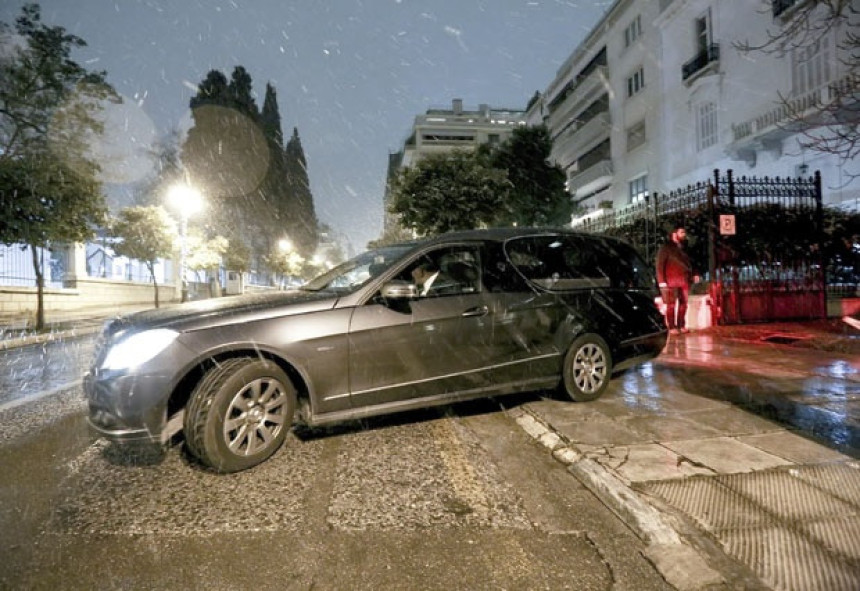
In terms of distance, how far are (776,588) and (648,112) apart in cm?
3132

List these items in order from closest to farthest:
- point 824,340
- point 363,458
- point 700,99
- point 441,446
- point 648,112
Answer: point 363,458
point 441,446
point 824,340
point 700,99
point 648,112

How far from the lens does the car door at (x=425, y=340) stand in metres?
3.55

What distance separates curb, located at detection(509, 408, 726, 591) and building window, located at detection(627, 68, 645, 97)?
104 ft

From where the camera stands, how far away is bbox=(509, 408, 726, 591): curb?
6.73ft

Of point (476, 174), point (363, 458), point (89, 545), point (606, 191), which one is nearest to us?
point (89, 545)

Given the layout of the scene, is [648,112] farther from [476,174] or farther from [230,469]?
[230,469]

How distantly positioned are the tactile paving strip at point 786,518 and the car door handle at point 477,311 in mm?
1773

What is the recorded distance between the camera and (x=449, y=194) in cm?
1922

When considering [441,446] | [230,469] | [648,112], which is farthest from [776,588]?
[648,112]

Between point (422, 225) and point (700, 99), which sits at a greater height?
point (700, 99)

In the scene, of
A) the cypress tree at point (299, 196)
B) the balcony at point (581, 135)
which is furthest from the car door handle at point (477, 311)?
the cypress tree at point (299, 196)

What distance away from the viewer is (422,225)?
66.2 feet

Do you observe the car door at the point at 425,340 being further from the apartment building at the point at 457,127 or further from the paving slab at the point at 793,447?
the apartment building at the point at 457,127

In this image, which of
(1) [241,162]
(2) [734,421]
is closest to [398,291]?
(2) [734,421]
